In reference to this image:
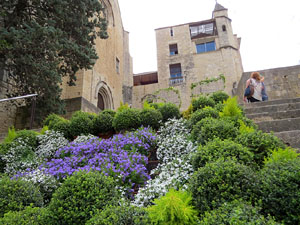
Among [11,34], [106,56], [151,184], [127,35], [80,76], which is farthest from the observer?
[127,35]

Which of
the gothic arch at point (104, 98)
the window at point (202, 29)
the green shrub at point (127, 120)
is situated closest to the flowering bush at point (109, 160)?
the green shrub at point (127, 120)

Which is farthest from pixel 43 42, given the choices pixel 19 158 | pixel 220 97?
pixel 220 97

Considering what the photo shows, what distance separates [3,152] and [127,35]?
19401 mm

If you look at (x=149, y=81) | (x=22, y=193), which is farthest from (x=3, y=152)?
(x=149, y=81)

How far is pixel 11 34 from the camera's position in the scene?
732 centimetres

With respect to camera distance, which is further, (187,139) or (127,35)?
(127,35)

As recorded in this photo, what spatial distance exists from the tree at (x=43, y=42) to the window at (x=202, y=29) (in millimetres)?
16383

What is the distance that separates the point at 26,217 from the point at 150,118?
3684 millimetres

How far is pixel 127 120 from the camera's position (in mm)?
5766

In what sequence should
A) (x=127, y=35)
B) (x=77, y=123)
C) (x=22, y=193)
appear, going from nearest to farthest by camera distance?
(x=22, y=193), (x=77, y=123), (x=127, y=35)

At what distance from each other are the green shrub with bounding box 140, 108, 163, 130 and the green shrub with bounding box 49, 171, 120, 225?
3.04 m

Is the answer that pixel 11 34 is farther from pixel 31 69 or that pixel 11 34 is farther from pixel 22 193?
pixel 22 193

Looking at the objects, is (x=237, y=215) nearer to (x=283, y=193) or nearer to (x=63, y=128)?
(x=283, y=193)

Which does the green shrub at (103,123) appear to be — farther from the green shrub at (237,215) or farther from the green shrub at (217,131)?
the green shrub at (237,215)
